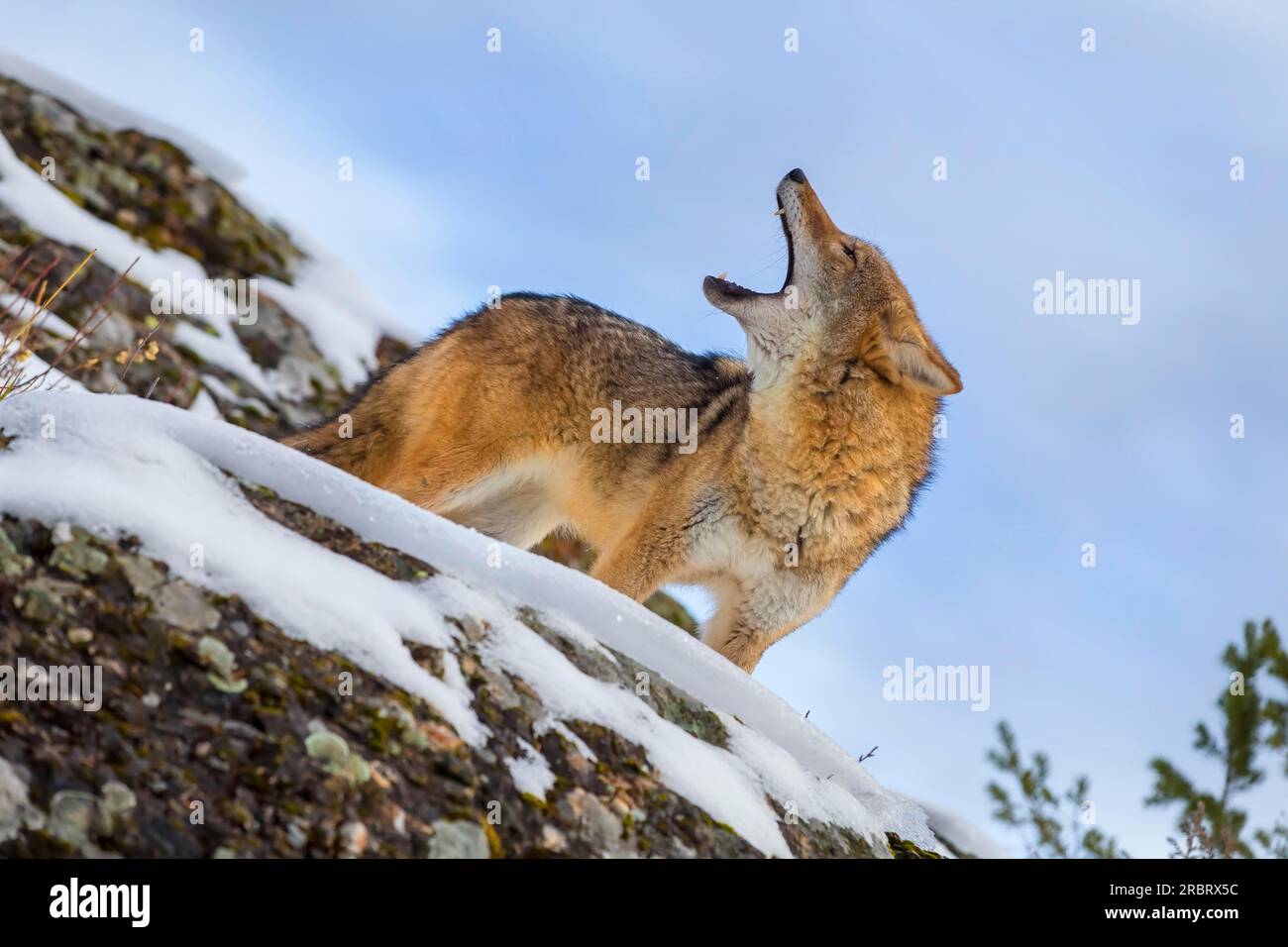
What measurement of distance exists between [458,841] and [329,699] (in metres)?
0.51

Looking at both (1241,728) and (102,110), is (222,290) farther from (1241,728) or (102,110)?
(1241,728)

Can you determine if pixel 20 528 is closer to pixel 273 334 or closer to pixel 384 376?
pixel 384 376

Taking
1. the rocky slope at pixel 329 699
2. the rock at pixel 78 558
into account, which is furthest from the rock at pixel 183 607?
the rock at pixel 78 558

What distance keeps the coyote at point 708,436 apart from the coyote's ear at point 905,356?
0.03 feet

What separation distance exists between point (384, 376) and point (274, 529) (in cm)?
417

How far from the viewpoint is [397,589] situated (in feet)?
12.0

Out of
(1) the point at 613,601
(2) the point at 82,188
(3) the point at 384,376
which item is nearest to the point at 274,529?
(1) the point at 613,601

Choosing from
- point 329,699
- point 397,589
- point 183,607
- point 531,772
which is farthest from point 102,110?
point 531,772

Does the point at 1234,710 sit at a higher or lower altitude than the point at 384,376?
lower

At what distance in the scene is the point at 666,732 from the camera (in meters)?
3.88

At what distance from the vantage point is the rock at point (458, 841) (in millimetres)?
2943

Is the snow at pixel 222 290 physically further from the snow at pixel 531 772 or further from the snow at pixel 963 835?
the snow at pixel 531 772

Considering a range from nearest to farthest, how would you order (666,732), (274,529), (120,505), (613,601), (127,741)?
(127,741)
(120,505)
(274,529)
(666,732)
(613,601)
